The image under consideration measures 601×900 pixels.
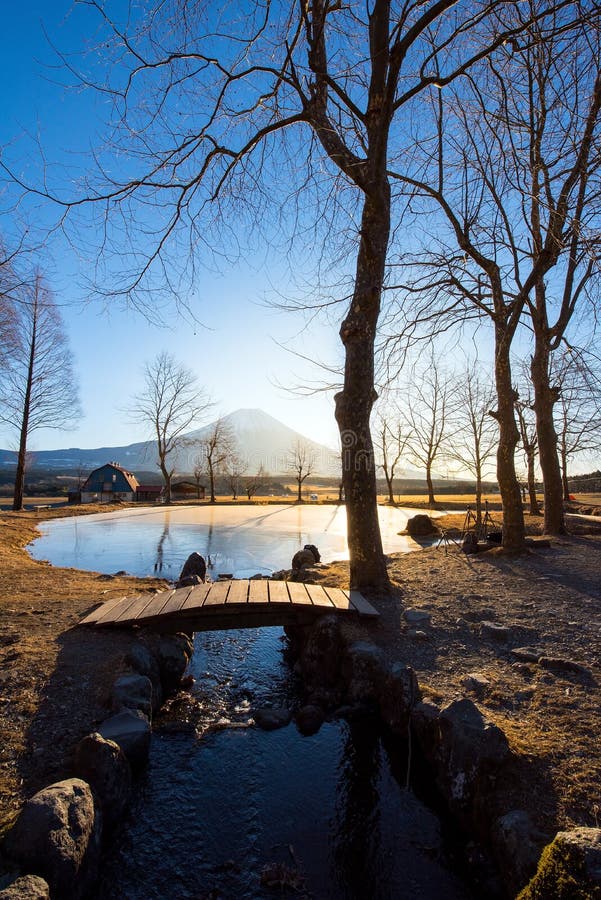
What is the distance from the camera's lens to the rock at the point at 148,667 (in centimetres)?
473

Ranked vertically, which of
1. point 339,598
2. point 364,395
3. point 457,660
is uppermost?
point 364,395

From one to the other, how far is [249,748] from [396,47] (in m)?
9.04

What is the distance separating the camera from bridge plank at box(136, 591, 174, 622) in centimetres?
566

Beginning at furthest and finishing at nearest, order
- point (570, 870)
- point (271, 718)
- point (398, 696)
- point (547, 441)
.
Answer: point (547, 441) → point (271, 718) → point (398, 696) → point (570, 870)

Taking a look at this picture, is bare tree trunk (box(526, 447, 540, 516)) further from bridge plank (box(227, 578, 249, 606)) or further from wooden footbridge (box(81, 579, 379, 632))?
bridge plank (box(227, 578, 249, 606))

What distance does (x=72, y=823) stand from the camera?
2572mm

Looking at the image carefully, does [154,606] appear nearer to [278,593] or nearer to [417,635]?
[278,593]

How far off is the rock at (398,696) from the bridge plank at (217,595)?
2269 millimetres

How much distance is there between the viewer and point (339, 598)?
21.3 ft

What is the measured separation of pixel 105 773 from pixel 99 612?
3.29 meters

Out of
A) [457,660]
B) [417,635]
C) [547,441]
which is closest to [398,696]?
[457,660]

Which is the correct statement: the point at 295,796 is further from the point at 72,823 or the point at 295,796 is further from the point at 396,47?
the point at 396,47

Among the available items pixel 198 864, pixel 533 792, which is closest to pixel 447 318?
pixel 533 792

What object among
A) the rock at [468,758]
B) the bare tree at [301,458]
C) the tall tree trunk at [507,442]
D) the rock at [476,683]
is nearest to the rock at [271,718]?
the rock at [468,758]
